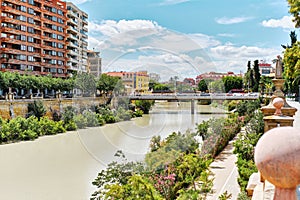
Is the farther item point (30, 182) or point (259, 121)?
point (30, 182)

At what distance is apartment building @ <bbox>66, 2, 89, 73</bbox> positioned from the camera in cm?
4300

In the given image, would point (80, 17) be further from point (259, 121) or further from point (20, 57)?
point (259, 121)

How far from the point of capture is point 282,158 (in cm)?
99

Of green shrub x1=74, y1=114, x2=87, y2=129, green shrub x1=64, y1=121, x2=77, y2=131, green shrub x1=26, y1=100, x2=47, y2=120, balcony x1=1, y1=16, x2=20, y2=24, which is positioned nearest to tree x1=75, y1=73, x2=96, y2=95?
green shrub x1=74, y1=114, x2=87, y2=129

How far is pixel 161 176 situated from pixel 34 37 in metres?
33.3

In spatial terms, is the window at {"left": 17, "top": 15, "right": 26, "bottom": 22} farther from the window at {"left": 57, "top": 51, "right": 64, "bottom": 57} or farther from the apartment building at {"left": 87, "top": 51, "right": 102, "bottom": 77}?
the apartment building at {"left": 87, "top": 51, "right": 102, "bottom": 77}

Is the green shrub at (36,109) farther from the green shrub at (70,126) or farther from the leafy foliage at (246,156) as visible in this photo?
the leafy foliage at (246,156)

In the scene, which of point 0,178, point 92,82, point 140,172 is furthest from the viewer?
point 92,82

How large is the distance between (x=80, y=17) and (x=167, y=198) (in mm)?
45479

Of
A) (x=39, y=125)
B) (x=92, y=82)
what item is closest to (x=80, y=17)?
(x=39, y=125)

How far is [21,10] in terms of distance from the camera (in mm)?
33625

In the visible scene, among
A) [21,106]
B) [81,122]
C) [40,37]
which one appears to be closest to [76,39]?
[40,37]

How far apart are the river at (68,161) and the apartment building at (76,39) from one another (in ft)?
82.2

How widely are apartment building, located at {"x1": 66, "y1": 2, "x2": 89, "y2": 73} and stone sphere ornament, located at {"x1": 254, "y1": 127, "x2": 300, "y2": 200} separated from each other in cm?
4051
